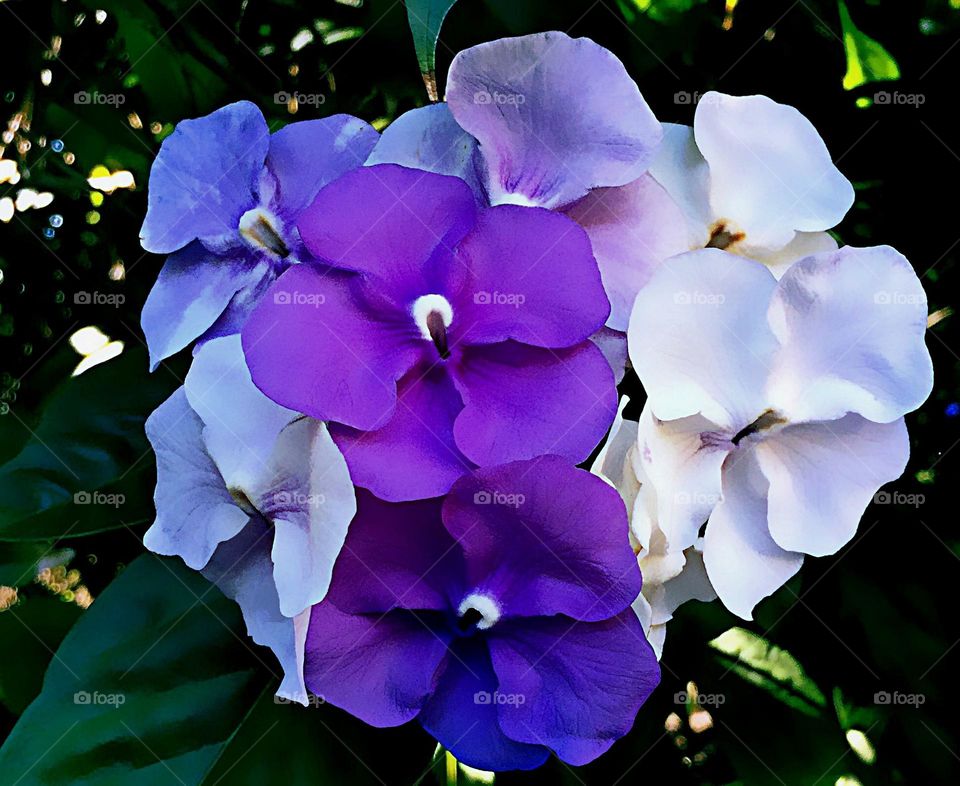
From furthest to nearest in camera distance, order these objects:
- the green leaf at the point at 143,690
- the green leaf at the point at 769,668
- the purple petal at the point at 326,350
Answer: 1. the green leaf at the point at 769,668
2. the green leaf at the point at 143,690
3. the purple petal at the point at 326,350

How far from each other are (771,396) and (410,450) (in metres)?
0.16

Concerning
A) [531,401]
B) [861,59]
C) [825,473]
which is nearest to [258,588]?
[531,401]

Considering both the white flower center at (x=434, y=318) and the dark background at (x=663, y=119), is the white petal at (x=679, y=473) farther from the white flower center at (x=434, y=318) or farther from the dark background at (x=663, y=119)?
the dark background at (x=663, y=119)

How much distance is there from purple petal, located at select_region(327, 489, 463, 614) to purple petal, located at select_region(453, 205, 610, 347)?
0.08m

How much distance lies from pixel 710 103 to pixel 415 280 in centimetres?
16

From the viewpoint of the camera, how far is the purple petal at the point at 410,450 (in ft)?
1.26

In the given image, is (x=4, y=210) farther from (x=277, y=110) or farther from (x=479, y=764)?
(x=479, y=764)

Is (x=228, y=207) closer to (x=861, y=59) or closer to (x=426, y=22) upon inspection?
(x=426, y=22)

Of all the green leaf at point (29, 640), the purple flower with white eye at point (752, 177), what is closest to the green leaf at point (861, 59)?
the purple flower with white eye at point (752, 177)

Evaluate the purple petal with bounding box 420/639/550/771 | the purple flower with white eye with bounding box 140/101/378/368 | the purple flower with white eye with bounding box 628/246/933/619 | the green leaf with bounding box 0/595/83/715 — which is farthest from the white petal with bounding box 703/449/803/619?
the green leaf with bounding box 0/595/83/715

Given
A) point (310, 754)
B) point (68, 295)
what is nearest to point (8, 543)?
point (68, 295)

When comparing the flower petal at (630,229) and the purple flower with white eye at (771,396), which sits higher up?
the flower petal at (630,229)

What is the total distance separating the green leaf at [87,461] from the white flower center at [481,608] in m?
0.22

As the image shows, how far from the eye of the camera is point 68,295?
63 cm
